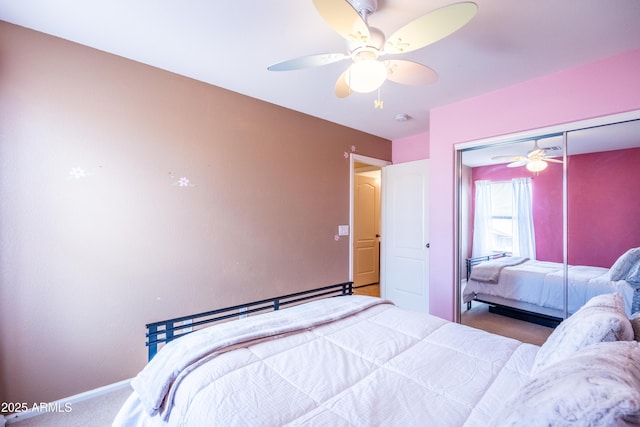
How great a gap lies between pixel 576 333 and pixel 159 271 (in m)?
2.53

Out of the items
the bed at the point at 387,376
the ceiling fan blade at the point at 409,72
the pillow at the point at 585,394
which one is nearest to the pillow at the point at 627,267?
the bed at the point at 387,376

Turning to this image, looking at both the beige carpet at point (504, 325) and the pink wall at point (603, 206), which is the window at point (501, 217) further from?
the beige carpet at point (504, 325)

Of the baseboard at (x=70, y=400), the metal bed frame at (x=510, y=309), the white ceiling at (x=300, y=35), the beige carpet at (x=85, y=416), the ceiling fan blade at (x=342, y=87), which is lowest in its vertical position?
the beige carpet at (x=85, y=416)

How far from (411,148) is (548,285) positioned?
2289 millimetres

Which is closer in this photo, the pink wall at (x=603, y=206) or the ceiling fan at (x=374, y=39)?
the ceiling fan at (x=374, y=39)

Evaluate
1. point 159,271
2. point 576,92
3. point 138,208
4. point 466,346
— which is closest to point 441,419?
point 466,346

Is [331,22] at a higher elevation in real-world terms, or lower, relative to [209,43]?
lower

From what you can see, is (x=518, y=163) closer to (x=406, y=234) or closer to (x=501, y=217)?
(x=501, y=217)

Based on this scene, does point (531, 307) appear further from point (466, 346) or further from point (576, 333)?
point (576, 333)

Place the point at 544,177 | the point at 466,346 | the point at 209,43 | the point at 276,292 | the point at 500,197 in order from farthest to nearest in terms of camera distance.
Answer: the point at 276,292 → the point at 500,197 → the point at 544,177 → the point at 209,43 → the point at 466,346

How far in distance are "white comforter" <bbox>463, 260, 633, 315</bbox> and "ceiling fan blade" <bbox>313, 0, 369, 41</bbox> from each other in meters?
2.43

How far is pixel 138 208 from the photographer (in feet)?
7.11

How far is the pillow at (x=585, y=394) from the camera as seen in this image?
57 centimetres

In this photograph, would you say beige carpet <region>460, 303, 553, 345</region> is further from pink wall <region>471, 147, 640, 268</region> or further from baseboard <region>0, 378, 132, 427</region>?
baseboard <region>0, 378, 132, 427</region>
